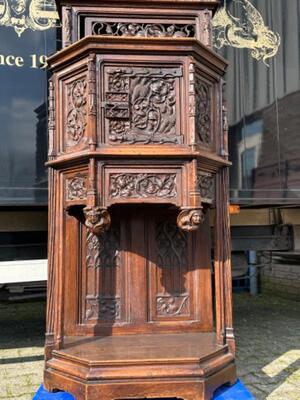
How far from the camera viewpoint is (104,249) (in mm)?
2785

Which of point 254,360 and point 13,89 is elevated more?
point 13,89

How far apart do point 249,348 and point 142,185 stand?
2540 millimetres

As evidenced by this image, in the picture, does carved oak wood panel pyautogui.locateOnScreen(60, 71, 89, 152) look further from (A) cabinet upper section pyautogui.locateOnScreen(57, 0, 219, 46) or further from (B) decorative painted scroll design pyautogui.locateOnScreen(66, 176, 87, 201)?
(A) cabinet upper section pyautogui.locateOnScreen(57, 0, 219, 46)

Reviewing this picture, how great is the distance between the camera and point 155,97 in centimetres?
224

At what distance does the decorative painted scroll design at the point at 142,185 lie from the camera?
213cm

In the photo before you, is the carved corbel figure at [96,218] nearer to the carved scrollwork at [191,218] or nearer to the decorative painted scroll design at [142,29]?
the carved scrollwork at [191,218]

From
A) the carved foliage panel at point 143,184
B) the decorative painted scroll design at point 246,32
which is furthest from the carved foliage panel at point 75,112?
the decorative painted scroll design at point 246,32

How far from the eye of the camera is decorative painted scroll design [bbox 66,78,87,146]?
224cm

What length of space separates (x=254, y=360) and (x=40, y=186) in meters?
2.31

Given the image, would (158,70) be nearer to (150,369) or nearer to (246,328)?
(150,369)

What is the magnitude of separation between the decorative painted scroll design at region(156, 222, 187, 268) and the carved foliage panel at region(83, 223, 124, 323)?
0.27 m

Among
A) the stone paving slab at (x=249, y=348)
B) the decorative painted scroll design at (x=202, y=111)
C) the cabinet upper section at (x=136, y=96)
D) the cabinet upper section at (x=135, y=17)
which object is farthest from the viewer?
the stone paving slab at (x=249, y=348)

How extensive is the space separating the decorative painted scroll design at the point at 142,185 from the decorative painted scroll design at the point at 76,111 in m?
0.33

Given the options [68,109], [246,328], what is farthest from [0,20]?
[246,328]
